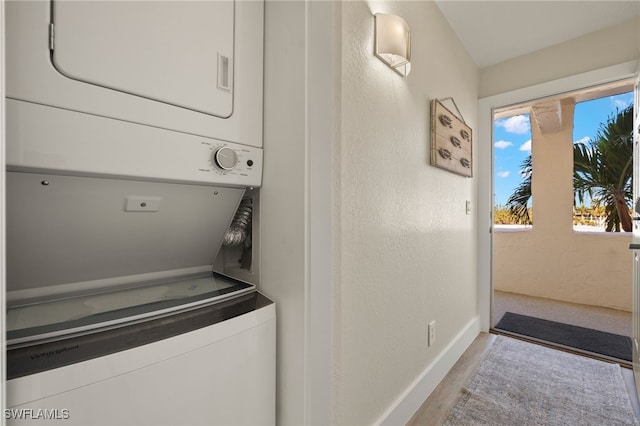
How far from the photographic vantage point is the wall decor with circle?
1.70m

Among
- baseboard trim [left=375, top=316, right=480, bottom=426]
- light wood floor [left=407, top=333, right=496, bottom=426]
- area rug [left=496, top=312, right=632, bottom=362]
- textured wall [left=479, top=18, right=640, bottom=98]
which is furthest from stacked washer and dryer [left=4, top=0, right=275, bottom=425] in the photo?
area rug [left=496, top=312, right=632, bottom=362]

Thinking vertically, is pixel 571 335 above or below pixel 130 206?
below

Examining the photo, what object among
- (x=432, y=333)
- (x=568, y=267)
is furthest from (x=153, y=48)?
(x=568, y=267)

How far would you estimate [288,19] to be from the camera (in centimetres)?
90

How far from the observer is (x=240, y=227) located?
110 cm

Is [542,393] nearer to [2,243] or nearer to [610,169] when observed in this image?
[2,243]

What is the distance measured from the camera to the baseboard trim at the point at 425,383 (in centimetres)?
134

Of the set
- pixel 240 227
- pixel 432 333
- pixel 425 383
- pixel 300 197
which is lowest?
pixel 425 383

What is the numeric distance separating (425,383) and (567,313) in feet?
8.42

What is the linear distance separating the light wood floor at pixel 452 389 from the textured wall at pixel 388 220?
18 cm

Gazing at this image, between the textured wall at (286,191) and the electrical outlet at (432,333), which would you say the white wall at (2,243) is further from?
the electrical outlet at (432,333)

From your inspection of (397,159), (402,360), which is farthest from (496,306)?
(397,159)

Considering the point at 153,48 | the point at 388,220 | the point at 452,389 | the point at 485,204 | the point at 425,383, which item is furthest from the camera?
the point at 485,204

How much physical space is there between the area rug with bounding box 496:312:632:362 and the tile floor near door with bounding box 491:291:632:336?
0.12 metres
